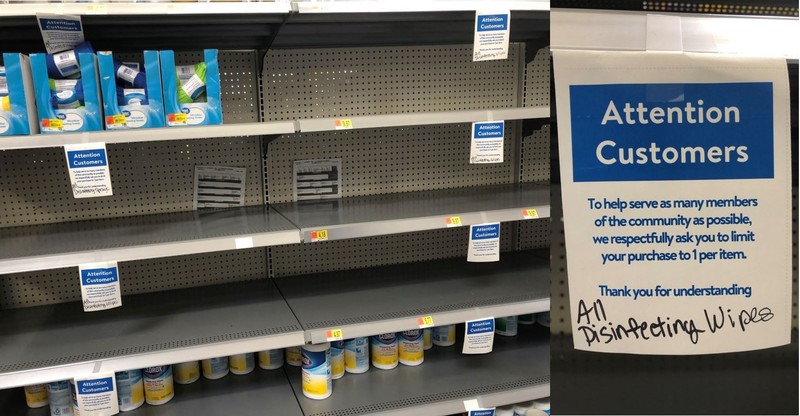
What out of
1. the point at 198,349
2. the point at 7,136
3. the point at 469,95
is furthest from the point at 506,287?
the point at 7,136

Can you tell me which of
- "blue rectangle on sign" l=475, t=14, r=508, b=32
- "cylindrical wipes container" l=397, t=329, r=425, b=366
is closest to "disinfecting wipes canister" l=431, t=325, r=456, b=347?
"cylindrical wipes container" l=397, t=329, r=425, b=366

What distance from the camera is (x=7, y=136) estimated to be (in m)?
1.62

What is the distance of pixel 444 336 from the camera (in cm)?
244

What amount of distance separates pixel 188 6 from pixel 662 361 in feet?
4.87

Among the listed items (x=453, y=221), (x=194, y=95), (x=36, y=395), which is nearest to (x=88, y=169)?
(x=194, y=95)

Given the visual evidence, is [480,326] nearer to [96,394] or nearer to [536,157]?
[536,157]

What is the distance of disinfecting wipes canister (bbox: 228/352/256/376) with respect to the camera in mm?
2191

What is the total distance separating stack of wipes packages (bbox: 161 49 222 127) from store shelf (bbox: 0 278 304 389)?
2.24ft

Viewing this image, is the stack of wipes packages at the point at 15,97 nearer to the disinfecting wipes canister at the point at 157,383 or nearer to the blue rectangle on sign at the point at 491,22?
the disinfecting wipes canister at the point at 157,383

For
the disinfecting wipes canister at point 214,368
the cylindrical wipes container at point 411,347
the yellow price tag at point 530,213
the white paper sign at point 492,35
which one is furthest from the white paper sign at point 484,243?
the disinfecting wipes canister at point 214,368

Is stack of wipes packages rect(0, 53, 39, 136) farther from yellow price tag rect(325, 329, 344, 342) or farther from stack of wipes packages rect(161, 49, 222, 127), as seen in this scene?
yellow price tag rect(325, 329, 344, 342)

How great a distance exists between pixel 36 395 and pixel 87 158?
0.87 metres

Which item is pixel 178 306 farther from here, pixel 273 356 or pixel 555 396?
pixel 555 396

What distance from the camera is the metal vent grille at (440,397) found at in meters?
1.97
